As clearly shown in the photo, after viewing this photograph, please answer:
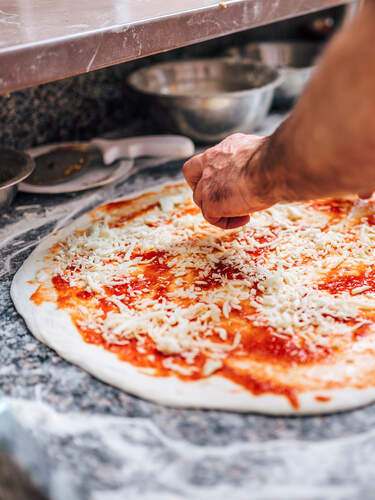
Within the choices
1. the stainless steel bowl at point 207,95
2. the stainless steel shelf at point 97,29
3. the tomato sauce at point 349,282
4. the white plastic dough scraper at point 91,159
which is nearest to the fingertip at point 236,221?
the tomato sauce at point 349,282

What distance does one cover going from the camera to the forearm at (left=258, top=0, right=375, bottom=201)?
2.09 ft

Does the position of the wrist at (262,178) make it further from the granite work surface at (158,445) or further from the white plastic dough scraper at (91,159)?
the white plastic dough scraper at (91,159)

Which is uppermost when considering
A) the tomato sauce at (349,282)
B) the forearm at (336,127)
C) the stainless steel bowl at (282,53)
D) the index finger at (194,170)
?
the forearm at (336,127)

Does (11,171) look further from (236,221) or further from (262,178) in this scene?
(262,178)

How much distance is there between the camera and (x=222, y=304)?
1072 mm

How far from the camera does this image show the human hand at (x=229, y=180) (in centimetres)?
97

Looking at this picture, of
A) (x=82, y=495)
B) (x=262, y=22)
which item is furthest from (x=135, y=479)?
(x=262, y=22)

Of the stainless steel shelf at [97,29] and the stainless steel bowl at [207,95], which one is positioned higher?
the stainless steel shelf at [97,29]

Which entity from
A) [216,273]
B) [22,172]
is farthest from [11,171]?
[216,273]

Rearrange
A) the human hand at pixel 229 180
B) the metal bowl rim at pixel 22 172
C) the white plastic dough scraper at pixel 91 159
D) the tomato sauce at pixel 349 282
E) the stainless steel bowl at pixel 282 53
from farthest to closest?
the stainless steel bowl at pixel 282 53
the white plastic dough scraper at pixel 91 159
the metal bowl rim at pixel 22 172
the tomato sauce at pixel 349 282
the human hand at pixel 229 180

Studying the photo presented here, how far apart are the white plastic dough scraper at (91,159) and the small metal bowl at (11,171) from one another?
4.4 inches

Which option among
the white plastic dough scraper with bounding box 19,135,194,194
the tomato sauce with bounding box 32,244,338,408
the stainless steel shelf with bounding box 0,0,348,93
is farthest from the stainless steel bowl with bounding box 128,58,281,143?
the tomato sauce with bounding box 32,244,338,408

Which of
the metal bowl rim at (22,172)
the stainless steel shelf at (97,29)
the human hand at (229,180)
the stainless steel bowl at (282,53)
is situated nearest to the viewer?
the stainless steel shelf at (97,29)

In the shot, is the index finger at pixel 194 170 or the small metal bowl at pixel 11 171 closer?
the index finger at pixel 194 170
